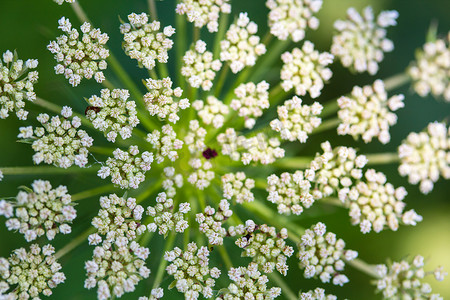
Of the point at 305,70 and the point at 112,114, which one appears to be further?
the point at 305,70

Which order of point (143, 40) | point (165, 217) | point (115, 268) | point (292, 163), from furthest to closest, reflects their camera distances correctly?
point (292, 163), point (143, 40), point (165, 217), point (115, 268)

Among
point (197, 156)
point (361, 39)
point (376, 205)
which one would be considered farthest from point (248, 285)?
point (361, 39)

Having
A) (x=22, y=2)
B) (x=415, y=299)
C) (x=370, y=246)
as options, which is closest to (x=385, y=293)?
(x=415, y=299)

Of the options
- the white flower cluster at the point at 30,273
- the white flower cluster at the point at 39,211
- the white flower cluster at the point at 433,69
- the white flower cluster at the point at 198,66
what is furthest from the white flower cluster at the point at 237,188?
the white flower cluster at the point at 433,69

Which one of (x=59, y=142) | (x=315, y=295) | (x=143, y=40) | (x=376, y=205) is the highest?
(x=143, y=40)

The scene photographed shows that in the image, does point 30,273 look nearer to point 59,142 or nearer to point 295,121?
point 59,142

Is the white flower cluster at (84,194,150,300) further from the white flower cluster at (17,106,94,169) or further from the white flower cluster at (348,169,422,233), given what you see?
the white flower cluster at (348,169,422,233)

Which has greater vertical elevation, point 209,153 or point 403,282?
point 209,153
